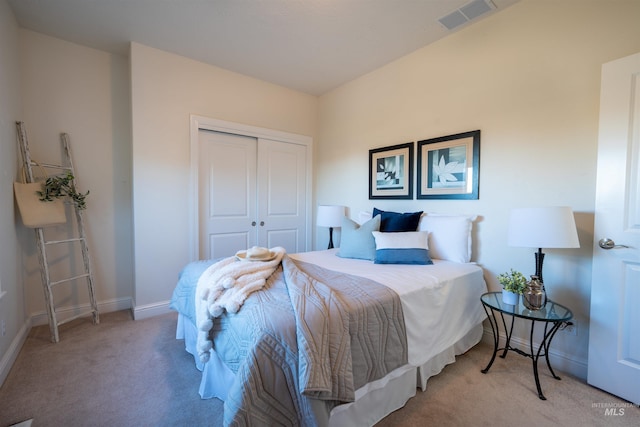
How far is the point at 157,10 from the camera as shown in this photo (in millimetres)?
2285

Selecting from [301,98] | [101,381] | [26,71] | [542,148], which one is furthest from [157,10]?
[542,148]

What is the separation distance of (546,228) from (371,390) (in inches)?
56.9

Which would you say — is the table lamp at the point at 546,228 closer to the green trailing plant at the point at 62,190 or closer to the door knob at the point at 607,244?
the door knob at the point at 607,244

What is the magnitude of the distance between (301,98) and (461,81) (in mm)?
2160

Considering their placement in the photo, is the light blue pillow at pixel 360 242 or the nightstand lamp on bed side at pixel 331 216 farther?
the nightstand lamp on bed side at pixel 331 216

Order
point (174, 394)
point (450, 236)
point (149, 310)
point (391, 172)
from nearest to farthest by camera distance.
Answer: point (174, 394) < point (450, 236) < point (149, 310) < point (391, 172)

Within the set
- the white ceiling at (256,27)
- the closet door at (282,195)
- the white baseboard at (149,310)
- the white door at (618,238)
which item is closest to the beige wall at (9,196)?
the white ceiling at (256,27)

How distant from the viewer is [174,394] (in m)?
1.70

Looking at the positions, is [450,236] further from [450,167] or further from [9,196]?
[9,196]

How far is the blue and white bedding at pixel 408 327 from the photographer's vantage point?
137cm

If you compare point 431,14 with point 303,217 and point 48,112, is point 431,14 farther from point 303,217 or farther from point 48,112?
point 48,112

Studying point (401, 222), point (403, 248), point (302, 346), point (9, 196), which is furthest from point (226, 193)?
point (302, 346)

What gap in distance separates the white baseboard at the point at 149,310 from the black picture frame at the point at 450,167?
9.59 feet

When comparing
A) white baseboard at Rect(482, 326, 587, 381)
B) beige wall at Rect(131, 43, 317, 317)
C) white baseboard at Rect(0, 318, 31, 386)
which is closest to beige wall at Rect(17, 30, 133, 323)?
white baseboard at Rect(0, 318, 31, 386)
